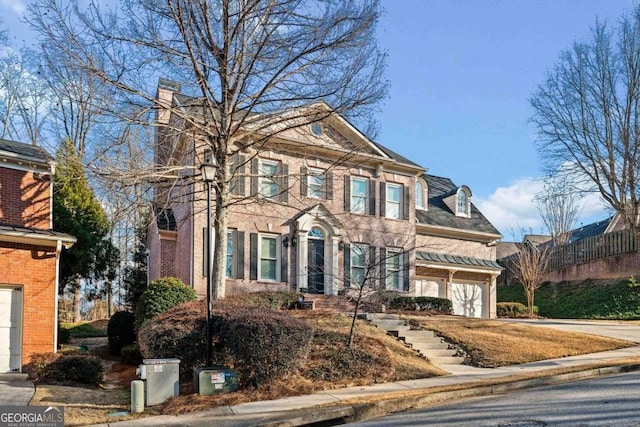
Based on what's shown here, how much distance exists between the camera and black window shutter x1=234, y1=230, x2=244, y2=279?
21109 mm

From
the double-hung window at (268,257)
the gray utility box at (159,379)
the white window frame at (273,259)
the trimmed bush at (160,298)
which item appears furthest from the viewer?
the double-hung window at (268,257)

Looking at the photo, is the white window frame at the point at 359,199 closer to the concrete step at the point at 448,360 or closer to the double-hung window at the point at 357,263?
the double-hung window at the point at 357,263

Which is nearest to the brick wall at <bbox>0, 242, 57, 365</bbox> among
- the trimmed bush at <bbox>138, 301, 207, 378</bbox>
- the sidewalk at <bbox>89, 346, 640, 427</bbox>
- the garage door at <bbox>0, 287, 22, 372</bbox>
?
the garage door at <bbox>0, 287, 22, 372</bbox>

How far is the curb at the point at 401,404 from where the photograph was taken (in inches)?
377

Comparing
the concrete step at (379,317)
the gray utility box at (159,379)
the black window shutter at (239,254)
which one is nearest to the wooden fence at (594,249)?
the concrete step at (379,317)

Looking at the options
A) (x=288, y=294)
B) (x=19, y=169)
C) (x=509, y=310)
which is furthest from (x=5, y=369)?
(x=509, y=310)

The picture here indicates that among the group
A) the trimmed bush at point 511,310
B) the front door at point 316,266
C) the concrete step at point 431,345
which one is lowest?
the trimmed bush at point 511,310

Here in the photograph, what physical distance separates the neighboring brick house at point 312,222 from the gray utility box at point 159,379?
8488mm

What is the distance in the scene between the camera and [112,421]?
9.80 meters

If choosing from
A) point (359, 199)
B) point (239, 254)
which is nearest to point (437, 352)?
point (239, 254)

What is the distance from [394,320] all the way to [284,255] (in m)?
5.79

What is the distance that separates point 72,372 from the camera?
A: 1295 cm

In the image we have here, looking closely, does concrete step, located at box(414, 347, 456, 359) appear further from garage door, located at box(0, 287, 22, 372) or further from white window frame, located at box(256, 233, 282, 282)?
garage door, located at box(0, 287, 22, 372)

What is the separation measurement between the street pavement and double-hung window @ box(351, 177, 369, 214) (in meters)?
10.4
